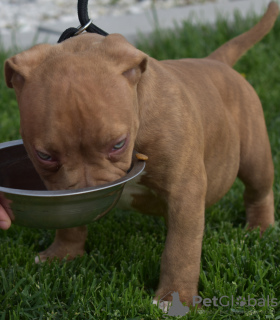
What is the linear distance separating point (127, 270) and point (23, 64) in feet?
4.14

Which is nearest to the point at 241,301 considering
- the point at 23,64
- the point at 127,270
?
the point at 127,270

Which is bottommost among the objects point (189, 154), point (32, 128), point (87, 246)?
point (87, 246)

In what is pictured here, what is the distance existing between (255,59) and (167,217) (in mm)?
3790

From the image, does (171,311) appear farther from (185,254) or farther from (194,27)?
(194,27)

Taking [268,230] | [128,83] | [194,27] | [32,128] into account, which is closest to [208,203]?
[268,230]

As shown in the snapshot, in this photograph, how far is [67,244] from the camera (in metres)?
3.32

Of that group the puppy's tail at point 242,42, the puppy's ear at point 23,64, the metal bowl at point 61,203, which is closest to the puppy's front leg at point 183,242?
the metal bowl at point 61,203

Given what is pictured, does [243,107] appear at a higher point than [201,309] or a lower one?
higher

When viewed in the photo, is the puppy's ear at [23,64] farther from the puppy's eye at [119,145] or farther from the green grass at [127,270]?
the green grass at [127,270]

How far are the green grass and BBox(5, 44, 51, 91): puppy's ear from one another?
1.00 m

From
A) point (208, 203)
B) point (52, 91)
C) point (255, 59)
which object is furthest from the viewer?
point (255, 59)

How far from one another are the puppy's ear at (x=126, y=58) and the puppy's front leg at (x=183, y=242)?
59cm

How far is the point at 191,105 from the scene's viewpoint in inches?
115

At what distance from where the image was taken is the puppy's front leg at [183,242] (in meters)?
2.77
